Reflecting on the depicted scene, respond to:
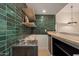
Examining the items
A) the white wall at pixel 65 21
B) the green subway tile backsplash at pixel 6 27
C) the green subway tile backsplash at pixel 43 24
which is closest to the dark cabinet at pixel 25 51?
the green subway tile backsplash at pixel 6 27

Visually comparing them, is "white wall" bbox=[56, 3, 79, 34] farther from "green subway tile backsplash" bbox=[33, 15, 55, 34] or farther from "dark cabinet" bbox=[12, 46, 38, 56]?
"dark cabinet" bbox=[12, 46, 38, 56]

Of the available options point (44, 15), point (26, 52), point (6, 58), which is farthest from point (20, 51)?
point (44, 15)

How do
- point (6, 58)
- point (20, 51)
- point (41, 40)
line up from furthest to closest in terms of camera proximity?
point (41, 40)
point (20, 51)
point (6, 58)

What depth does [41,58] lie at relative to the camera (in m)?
0.62

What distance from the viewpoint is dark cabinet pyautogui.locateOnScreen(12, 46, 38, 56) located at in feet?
4.93

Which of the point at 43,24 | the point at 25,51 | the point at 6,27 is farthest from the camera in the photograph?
the point at 43,24

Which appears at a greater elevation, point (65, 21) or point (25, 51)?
point (65, 21)

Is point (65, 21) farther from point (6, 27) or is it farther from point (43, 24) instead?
point (6, 27)

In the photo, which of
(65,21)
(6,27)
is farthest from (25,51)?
(65,21)

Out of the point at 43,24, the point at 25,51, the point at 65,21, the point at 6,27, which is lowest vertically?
the point at 25,51

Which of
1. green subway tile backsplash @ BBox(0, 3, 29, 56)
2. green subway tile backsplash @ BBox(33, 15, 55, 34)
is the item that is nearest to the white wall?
green subway tile backsplash @ BBox(33, 15, 55, 34)

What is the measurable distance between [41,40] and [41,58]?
4541 millimetres

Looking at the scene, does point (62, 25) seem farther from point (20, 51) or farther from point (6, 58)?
point (6, 58)

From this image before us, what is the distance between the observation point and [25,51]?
59.8 inches
